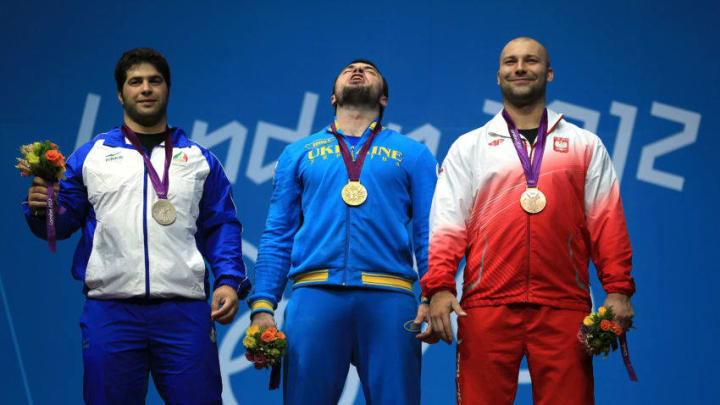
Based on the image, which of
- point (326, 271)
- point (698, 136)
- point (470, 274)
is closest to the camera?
point (470, 274)

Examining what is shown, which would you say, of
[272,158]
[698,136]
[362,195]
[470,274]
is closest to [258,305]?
[362,195]

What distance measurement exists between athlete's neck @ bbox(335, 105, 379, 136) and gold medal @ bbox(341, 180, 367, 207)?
26 centimetres

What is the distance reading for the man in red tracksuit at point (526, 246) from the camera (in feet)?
9.59

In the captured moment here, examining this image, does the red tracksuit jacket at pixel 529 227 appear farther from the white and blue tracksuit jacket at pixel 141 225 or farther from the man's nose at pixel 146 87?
the man's nose at pixel 146 87

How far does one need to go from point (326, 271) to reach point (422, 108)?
176cm

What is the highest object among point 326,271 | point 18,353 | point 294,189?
point 294,189

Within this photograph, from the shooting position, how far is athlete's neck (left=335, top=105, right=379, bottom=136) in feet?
11.6

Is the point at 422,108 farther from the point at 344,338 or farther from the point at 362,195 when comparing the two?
A: the point at 344,338

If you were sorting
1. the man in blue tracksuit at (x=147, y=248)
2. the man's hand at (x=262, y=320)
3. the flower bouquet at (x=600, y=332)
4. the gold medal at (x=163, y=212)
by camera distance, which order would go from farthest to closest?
the man's hand at (x=262, y=320) < the gold medal at (x=163, y=212) < the man in blue tracksuit at (x=147, y=248) < the flower bouquet at (x=600, y=332)

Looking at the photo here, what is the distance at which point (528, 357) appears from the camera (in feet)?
9.65

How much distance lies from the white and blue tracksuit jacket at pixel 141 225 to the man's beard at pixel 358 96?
569 millimetres

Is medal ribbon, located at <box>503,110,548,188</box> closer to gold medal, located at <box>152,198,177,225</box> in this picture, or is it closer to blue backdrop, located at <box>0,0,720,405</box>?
gold medal, located at <box>152,198,177,225</box>

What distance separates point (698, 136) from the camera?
4.66 m

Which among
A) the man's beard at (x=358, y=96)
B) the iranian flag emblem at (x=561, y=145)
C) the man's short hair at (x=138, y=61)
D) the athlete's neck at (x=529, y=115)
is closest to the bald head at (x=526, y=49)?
the athlete's neck at (x=529, y=115)
